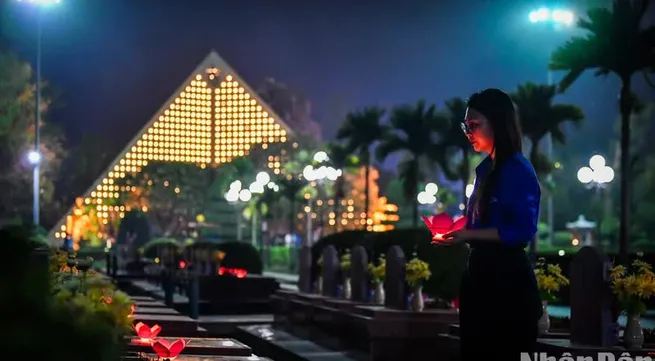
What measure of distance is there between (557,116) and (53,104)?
1922 inches

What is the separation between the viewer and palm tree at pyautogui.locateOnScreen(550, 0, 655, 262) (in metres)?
29.0

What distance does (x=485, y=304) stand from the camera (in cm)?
473

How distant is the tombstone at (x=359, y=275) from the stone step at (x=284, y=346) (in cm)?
109

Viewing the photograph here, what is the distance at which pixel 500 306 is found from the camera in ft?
15.4

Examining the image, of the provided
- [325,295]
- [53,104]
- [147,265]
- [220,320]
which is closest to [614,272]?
[325,295]

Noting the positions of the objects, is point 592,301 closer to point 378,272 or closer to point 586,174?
point 378,272

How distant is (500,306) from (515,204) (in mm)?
453

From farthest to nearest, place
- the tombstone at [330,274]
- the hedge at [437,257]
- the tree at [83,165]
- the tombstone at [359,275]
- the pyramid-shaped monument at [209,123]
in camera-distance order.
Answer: the pyramid-shaped monument at [209,123] → the tree at [83,165] → the tombstone at [330,274] → the tombstone at [359,275] → the hedge at [437,257]

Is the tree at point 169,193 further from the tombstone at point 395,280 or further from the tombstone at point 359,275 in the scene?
the tombstone at point 395,280

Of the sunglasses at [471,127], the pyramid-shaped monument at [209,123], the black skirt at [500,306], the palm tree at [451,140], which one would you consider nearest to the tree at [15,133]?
the pyramid-shaped monument at [209,123]

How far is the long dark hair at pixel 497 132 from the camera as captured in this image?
4.89m

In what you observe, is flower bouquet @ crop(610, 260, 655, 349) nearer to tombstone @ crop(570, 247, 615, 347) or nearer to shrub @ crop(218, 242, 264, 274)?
tombstone @ crop(570, 247, 615, 347)

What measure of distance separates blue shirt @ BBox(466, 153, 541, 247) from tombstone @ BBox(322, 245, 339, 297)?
49.6ft

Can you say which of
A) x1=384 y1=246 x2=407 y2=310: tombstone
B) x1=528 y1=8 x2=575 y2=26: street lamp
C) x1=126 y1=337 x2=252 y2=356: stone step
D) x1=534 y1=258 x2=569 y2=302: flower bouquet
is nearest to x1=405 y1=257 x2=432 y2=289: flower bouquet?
x1=384 y1=246 x2=407 y2=310: tombstone
